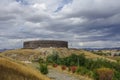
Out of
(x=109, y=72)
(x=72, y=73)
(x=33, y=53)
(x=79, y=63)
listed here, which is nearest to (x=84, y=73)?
(x=72, y=73)

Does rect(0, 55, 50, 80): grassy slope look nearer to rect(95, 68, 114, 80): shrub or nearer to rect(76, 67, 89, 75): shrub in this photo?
rect(95, 68, 114, 80): shrub

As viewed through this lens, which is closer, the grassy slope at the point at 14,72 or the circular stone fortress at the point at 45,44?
the grassy slope at the point at 14,72

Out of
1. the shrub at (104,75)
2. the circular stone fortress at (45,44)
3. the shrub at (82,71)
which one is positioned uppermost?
the circular stone fortress at (45,44)

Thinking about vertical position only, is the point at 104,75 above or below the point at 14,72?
below

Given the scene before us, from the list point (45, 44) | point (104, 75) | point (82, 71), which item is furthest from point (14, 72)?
point (45, 44)

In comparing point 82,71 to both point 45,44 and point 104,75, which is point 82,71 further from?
point 45,44

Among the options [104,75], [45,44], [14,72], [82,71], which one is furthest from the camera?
[45,44]

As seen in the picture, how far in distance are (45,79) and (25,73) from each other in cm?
30

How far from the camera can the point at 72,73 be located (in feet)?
128

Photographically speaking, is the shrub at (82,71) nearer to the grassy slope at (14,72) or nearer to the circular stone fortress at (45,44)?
the grassy slope at (14,72)

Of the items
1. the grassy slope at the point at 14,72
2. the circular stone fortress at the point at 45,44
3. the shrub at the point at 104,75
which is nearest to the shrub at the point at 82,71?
the shrub at the point at 104,75

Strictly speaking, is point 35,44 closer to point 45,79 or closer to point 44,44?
point 44,44

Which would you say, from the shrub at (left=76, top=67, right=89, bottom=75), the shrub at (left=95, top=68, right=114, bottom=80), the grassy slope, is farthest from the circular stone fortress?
the grassy slope

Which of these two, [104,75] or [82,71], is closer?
[104,75]
